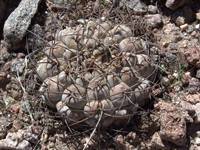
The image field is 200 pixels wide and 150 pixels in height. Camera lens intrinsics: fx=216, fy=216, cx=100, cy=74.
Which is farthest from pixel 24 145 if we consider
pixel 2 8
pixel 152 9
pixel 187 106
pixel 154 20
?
pixel 152 9

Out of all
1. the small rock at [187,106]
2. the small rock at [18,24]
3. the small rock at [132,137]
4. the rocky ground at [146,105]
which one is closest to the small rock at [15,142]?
the rocky ground at [146,105]

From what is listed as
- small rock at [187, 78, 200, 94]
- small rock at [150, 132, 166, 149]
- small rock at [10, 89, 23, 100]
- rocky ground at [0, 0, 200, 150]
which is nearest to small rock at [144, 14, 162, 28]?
rocky ground at [0, 0, 200, 150]

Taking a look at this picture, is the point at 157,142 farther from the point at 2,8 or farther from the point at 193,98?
the point at 2,8

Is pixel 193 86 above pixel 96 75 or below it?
below

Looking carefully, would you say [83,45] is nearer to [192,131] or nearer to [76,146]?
[76,146]

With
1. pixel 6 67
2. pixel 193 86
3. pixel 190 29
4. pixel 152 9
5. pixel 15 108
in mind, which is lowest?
pixel 15 108

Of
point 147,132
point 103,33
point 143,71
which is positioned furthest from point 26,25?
point 147,132

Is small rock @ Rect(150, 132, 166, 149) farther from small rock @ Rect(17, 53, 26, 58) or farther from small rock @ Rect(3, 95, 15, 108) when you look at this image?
small rock @ Rect(17, 53, 26, 58)
